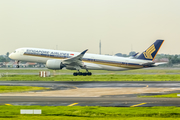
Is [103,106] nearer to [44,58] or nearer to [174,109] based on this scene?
[174,109]

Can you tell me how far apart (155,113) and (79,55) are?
32297 mm

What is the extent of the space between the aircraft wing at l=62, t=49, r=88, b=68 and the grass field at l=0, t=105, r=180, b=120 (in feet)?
99.6

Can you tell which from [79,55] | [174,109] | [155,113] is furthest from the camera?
[79,55]

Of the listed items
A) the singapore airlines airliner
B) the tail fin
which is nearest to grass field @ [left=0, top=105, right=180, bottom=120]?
the singapore airlines airliner

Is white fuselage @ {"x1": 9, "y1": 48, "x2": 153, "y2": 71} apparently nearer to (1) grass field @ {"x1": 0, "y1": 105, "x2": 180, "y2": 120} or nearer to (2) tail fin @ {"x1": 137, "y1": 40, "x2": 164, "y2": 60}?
(2) tail fin @ {"x1": 137, "y1": 40, "x2": 164, "y2": 60}

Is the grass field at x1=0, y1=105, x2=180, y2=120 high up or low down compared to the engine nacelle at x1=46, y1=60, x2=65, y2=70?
down

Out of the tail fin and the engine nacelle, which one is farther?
the tail fin

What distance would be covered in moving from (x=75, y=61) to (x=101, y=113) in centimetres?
3270

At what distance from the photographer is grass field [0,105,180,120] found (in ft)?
45.9

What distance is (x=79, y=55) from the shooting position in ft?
152

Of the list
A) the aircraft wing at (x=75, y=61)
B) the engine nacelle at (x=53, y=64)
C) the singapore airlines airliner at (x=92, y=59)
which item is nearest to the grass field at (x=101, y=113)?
the engine nacelle at (x=53, y=64)

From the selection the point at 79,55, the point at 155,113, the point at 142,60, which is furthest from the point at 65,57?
the point at 155,113

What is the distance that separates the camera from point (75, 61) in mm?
47250

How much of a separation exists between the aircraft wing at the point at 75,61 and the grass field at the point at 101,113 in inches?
1195
